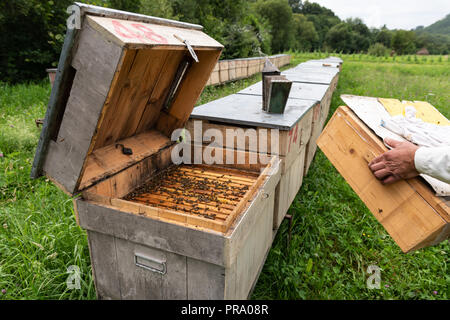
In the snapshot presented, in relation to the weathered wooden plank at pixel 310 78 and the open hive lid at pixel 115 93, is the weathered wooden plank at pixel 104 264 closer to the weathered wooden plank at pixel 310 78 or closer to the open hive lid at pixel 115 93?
the open hive lid at pixel 115 93

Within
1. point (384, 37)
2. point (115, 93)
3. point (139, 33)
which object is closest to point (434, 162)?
point (139, 33)

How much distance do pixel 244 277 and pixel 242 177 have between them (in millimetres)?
921

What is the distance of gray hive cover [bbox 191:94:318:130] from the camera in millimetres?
2570

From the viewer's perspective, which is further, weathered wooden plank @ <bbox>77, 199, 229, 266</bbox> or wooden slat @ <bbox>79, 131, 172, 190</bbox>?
wooden slat @ <bbox>79, 131, 172, 190</bbox>

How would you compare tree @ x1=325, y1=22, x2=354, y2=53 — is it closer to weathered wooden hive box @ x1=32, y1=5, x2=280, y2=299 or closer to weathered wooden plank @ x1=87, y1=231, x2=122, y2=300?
weathered wooden hive box @ x1=32, y1=5, x2=280, y2=299

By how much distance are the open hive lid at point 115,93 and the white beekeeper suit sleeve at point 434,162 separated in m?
1.40

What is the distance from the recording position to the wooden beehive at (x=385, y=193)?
5.19 feet

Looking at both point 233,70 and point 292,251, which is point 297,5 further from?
point 292,251

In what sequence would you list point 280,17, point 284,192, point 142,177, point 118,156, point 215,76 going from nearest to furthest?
1. point 118,156
2. point 142,177
3. point 284,192
4. point 215,76
5. point 280,17

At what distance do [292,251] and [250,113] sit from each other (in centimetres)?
144

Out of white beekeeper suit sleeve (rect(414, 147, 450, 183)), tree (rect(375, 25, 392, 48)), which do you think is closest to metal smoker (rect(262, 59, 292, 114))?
white beekeeper suit sleeve (rect(414, 147, 450, 183))

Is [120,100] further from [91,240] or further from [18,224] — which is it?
[18,224]

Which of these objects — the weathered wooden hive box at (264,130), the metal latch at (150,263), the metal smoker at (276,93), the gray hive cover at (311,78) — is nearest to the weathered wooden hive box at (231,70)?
the gray hive cover at (311,78)

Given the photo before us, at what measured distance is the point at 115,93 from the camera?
195cm
